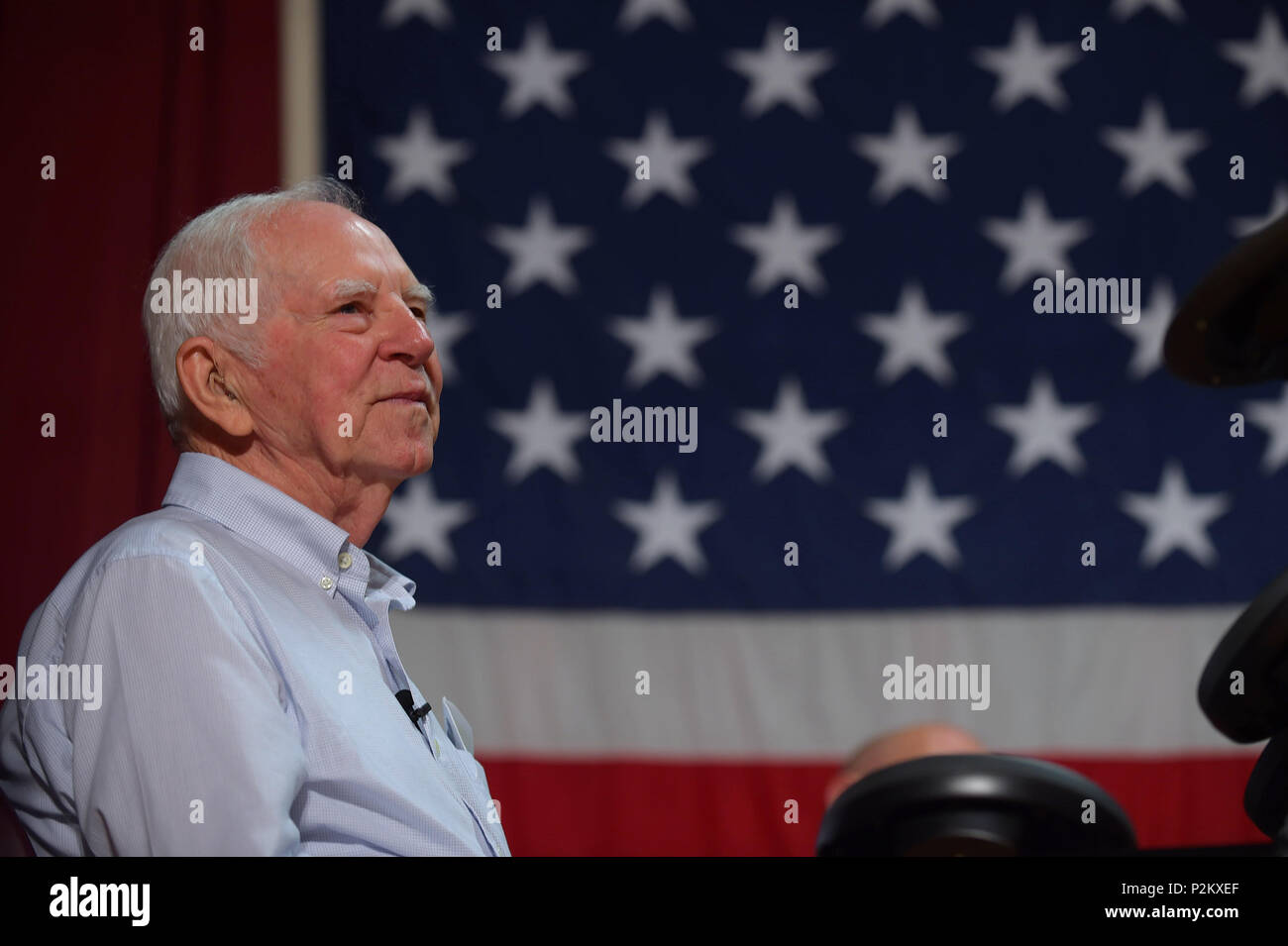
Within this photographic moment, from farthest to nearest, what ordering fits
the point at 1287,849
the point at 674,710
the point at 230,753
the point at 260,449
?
the point at 674,710 < the point at 260,449 < the point at 230,753 < the point at 1287,849

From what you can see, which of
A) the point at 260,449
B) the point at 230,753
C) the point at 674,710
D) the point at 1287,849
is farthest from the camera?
the point at 674,710

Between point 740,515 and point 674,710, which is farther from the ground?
point 740,515

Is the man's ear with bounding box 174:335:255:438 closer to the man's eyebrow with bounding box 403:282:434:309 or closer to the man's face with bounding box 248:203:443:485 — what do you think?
the man's face with bounding box 248:203:443:485

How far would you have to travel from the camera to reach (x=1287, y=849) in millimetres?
556

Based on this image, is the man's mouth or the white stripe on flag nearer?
the man's mouth

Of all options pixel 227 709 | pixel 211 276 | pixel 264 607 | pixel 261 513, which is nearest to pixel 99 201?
pixel 211 276

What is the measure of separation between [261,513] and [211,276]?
0.77 ft

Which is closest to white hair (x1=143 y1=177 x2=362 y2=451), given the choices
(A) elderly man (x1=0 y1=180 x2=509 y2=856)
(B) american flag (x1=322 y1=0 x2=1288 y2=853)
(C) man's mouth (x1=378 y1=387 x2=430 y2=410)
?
(A) elderly man (x1=0 y1=180 x2=509 y2=856)

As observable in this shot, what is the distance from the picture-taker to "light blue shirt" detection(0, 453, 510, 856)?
31.2 inches

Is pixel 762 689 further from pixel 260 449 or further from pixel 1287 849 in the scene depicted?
pixel 1287 849

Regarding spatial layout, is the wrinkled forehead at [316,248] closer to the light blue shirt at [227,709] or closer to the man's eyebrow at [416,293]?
the man's eyebrow at [416,293]

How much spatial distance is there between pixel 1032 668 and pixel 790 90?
117cm

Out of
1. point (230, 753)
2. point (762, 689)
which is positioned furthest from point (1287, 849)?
point (762, 689)

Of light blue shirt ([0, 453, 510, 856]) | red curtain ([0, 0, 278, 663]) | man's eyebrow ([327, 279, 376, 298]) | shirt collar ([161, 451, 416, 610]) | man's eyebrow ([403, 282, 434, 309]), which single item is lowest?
light blue shirt ([0, 453, 510, 856])
